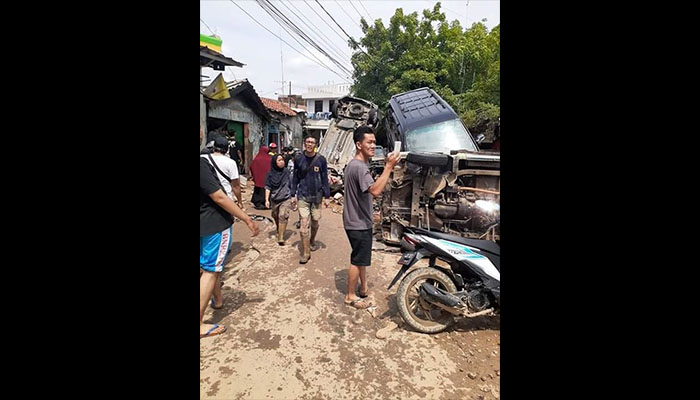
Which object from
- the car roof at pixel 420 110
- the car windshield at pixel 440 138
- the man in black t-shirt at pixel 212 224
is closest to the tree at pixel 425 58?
the car roof at pixel 420 110

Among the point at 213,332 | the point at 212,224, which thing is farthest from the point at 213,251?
Answer: the point at 213,332

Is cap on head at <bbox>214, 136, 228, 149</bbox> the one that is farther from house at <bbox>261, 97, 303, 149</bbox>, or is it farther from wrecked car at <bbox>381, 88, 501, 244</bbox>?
house at <bbox>261, 97, 303, 149</bbox>

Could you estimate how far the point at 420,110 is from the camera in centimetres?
691

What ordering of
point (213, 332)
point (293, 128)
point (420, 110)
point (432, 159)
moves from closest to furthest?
point (213, 332) → point (432, 159) → point (420, 110) → point (293, 128)

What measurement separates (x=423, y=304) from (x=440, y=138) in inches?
150

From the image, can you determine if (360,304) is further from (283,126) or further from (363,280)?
(283,126)

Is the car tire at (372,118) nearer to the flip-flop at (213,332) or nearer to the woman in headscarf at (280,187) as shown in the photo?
the woman in headscarf at (280,187)

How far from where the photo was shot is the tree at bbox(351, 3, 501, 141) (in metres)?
15.4

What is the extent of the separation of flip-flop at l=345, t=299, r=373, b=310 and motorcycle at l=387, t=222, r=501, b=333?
47cm

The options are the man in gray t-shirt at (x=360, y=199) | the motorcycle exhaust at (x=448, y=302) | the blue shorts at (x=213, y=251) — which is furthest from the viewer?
the man in gray t-shirt at (x=360, y=199)

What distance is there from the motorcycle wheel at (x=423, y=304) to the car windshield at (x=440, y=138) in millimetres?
3398

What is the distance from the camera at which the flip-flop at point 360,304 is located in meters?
3.24
